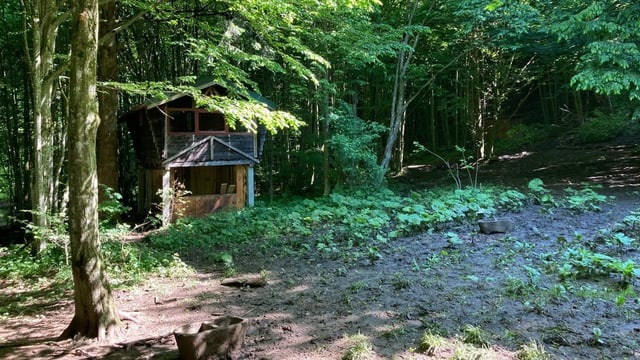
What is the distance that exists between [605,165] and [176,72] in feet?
53.6

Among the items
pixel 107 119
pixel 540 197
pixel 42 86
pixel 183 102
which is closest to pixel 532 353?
pixel 540 197

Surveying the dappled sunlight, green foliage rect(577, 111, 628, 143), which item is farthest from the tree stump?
green foliage rect(577, 111, 628, 143)

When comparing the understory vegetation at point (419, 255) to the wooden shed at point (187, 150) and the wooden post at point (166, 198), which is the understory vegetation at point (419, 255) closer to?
the wooden post at point (166, 198)

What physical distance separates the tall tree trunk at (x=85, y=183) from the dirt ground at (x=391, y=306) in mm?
360

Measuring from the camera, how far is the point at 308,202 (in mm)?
13172

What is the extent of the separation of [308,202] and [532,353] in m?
9.99

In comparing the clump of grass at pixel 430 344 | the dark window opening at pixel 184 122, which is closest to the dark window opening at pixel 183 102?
A: the dark window opening at pixel 184 122

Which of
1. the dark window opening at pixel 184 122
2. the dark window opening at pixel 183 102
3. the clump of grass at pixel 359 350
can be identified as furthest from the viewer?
the dark window opening at pixel 184 122

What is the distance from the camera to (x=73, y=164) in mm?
4398

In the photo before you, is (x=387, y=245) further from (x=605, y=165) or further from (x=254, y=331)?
(x=605, y=165)

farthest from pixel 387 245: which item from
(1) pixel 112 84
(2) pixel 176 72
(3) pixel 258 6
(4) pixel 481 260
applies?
(2) pixel 176 72

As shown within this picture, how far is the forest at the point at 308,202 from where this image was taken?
4.41 metres

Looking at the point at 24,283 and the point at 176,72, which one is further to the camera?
the point at 176,72

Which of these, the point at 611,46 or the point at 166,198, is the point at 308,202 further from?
the point at 611,46
